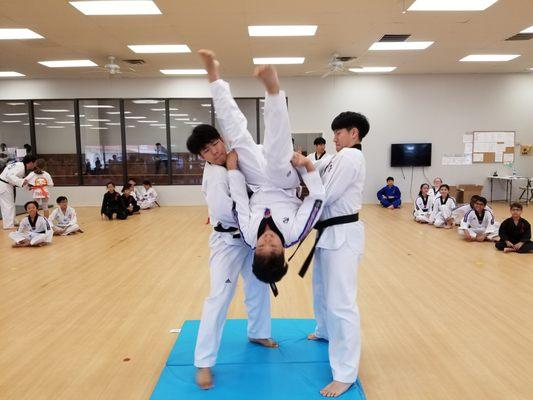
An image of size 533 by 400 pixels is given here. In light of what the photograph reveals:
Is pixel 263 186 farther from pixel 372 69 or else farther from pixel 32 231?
pixel 372 69

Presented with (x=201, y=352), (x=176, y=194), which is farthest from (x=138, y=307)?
(x=176, y=194)

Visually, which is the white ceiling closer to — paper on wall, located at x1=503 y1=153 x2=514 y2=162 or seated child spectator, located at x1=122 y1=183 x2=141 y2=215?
paper on wall, located at x1=503 y1=153 x2=514 y2=162

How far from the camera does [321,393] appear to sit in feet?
7.06

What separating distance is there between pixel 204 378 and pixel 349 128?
5.15 feet

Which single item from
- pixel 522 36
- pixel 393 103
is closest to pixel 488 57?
pixel 522 36

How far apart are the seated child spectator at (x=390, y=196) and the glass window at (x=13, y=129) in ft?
29.1

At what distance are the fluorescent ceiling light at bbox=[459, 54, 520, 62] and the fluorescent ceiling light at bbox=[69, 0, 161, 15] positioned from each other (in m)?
6.26

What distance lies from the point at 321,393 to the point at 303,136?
853 centimetres

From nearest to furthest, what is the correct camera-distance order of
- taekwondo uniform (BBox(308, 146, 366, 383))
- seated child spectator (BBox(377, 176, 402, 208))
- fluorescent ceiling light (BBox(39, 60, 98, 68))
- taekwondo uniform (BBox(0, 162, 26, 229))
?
taekwondo uniform (BBox(308, 146, 366, 383)) < taekwondo uniform (BBox(0, 162, 26, 229)) < fluorescent ceiling light (BBox(39, 60, 98, 68)) < seated child spectator (BBox(377, 176, 402, 208))

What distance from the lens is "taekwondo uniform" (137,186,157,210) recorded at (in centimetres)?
989

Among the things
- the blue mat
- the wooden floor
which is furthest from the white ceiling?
the blue mat

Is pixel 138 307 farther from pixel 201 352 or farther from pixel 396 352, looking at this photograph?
pixel 396 352

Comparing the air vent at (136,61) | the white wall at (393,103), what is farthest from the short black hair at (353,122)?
the white wall at (393,103)

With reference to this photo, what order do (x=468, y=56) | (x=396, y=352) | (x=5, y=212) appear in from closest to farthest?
(x=396, y=352), (x=5, y=212), (x=468, y=56)
